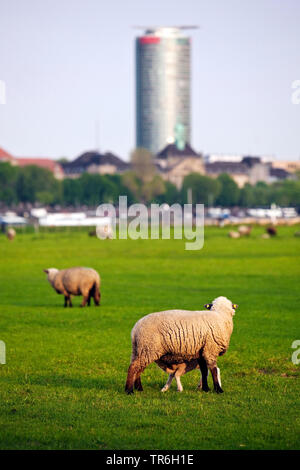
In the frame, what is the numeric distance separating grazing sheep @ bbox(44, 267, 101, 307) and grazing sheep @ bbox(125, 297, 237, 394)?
39.0ft

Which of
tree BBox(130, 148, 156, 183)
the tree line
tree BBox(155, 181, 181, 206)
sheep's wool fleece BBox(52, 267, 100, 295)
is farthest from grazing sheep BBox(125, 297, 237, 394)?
tree BBox(130, 148, 156, 183)

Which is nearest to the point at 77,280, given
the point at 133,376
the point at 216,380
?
the point at 133,376

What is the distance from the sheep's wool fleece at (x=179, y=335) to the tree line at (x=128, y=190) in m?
137

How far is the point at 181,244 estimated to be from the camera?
6400 centimetres

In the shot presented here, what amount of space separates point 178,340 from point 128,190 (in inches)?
6218

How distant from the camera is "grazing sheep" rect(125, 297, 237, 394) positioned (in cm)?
1291

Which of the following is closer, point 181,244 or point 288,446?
point 288,446

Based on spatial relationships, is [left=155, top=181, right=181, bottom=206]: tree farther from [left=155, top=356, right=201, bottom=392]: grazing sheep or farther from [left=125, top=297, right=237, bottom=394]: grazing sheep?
[left=125, top=297, right=237, bottom=394]: grazing sheep

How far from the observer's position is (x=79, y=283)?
25.5 meters

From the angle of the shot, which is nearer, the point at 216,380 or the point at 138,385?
the point at 216,380

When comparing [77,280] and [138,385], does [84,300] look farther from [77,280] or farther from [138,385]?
[138,385]
